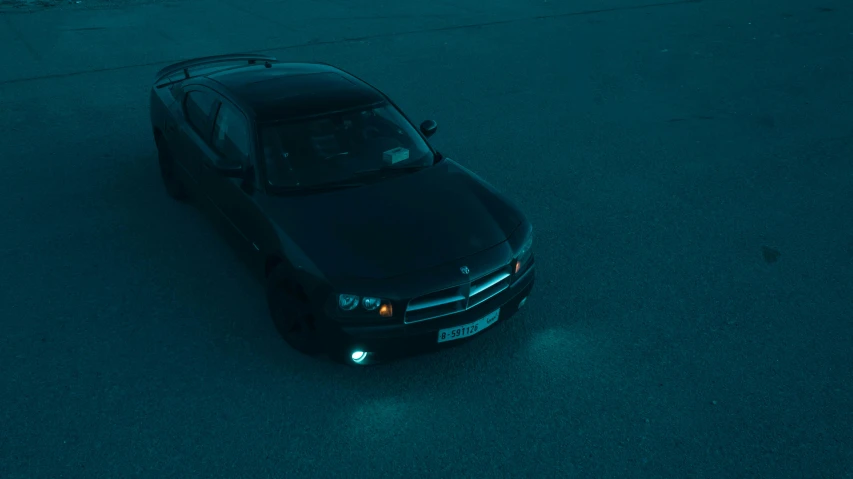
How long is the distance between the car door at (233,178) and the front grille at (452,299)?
133 centimetres

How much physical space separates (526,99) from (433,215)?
218 inches

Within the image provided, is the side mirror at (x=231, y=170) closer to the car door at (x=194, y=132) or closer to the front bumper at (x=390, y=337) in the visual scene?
the car door at (x=194, y=132)

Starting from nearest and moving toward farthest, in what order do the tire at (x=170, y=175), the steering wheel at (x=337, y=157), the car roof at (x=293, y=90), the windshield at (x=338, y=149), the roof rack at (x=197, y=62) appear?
the windshield at (x=338, y=149) < the steering wheel at (x=337, y=157) < the car roof at (x=293, y=90) < the tire at (x=170, y=175) < the roof rack at (x=197, y=62)

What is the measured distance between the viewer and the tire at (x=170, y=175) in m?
6.52

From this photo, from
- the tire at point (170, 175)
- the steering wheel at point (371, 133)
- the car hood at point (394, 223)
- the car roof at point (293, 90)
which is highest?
the car roof at point (293, 90)

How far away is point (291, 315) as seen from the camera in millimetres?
4668

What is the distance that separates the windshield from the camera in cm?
490

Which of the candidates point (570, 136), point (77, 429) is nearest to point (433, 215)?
point (77, 429)

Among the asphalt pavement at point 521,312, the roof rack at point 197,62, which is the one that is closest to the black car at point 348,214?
the asphalt pavement at point 521,312

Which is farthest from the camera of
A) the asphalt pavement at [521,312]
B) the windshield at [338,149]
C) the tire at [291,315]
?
the windshield at [338,149]

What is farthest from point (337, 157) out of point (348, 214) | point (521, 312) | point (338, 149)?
point (521, 312)

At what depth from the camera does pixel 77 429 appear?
13.4 ft

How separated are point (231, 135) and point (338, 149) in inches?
34.8

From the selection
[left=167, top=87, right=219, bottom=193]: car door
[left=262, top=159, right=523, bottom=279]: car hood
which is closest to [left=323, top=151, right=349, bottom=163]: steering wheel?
[left=262, top=159, right=523, bottom=279]: car hood
